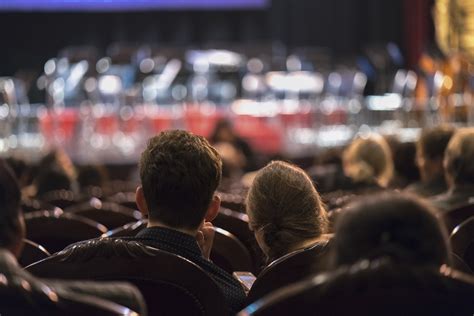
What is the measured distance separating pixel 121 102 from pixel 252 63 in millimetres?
Result: 2077

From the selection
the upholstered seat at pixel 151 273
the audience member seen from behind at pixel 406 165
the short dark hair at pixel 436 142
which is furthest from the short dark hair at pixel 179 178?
the audience member seen from behind at pixel 406 165

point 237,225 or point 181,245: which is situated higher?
point 181,245

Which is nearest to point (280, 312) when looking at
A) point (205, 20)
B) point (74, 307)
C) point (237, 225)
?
point (74, 307)

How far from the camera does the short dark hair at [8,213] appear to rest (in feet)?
6.19

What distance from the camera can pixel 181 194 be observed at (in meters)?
2.70

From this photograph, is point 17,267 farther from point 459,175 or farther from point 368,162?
point 368,162

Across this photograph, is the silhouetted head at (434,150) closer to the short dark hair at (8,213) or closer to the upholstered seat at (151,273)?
the upholstered seat at (151,273)

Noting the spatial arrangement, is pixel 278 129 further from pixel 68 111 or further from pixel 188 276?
pixel 188 276

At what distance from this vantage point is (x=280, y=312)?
1.84 meters

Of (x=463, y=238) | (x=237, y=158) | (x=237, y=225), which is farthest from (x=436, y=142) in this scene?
(x=237, y=158)

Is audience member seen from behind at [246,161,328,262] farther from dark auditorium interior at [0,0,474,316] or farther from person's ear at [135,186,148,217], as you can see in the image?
person's ear at [135,186,148,217]

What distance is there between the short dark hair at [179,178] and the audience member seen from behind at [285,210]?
219 millimetres

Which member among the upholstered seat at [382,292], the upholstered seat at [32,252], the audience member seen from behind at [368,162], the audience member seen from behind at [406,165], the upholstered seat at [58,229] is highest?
the upholstered seat at [382,292]

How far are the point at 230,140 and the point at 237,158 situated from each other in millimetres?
819
